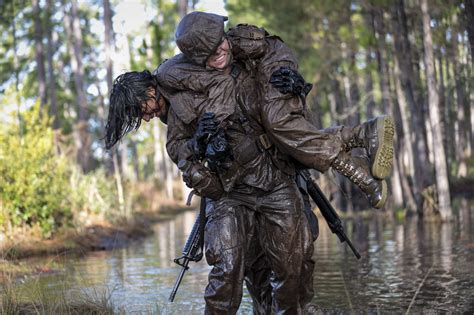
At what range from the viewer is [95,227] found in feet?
55.7

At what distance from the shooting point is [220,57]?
207 inches

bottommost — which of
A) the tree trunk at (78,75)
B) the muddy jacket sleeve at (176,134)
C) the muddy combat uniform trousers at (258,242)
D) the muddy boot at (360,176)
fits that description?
the muddy combat uniform trousers at (258,242)

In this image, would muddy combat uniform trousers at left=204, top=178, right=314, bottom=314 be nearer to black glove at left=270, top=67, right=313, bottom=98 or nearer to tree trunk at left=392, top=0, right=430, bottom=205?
black glove at left=270, top=67, right=313, bottom=98

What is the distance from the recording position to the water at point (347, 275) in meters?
7.12

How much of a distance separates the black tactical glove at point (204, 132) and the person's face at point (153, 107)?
2.22 ft

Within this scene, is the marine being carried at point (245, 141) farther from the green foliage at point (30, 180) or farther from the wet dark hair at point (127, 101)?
the green foliage at point (30, 180)

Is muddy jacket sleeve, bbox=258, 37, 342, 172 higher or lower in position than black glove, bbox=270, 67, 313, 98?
lower

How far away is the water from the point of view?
23.4ft

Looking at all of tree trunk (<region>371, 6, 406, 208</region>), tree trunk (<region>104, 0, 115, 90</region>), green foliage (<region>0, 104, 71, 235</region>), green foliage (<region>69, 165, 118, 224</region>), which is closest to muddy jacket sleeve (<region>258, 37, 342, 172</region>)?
green foliage (<region>0, 104, 71, 235</region>)

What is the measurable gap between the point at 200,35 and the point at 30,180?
9.92 m

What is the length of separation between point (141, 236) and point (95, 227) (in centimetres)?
203

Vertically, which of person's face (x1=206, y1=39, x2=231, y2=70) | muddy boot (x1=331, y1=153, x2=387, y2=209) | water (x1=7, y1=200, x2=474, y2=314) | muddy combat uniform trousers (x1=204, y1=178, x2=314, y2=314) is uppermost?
person's face (x1=206, y1=39, x2=231, y2=70)

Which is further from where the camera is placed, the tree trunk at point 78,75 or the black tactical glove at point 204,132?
the tree trunk at point 78,75

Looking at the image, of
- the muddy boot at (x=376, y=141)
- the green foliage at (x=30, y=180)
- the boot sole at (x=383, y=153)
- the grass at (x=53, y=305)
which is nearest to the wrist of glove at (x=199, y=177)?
the muddy boot at (x=376, y=141)
